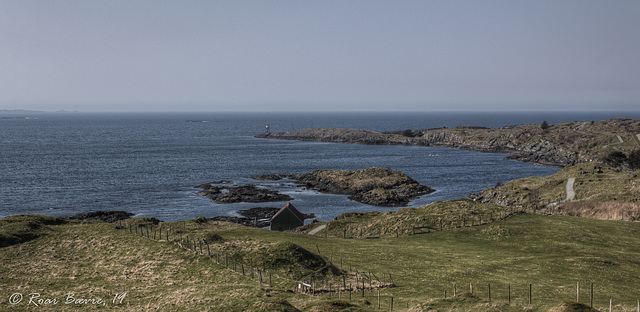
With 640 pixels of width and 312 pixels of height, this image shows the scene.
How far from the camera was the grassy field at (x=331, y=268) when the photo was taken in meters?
36.1

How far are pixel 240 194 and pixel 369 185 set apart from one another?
33.1 metres

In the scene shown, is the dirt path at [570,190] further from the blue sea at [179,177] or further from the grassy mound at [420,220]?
the grassy mound at [420,220]

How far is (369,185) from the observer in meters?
124

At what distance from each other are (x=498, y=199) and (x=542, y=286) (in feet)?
230

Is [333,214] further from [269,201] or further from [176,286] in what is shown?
[176,286]

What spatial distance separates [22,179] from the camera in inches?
5172

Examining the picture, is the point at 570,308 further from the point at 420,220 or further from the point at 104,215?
the point at 104,215

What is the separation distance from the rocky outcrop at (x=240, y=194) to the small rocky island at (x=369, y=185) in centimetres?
1456

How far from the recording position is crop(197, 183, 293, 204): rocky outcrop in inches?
4294

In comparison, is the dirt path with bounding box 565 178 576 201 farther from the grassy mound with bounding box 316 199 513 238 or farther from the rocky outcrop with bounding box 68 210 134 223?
the rocky outcrop with bounding box 68 210 134 223

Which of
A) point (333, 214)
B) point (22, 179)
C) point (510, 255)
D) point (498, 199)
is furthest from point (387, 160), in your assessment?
point (510, 255)

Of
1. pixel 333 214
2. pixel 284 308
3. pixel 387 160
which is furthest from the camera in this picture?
pixel 387 160

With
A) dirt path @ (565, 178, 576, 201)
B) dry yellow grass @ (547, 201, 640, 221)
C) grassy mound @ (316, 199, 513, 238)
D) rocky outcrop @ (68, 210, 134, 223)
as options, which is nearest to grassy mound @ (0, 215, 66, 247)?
rocky outcrop @ (68, 210, 134, 223)

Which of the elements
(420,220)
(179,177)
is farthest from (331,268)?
(179,177)
